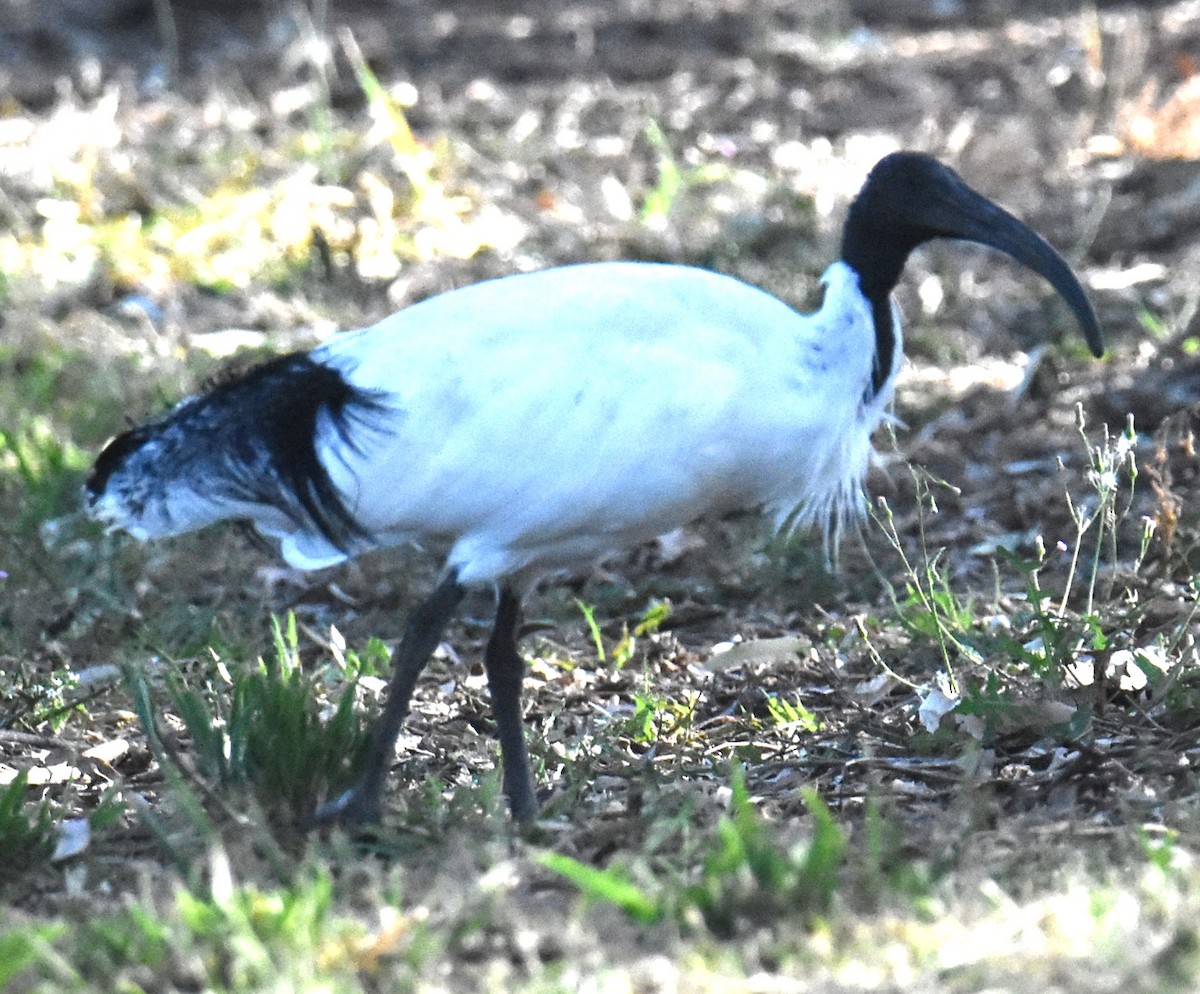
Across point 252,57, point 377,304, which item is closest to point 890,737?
point 377,304

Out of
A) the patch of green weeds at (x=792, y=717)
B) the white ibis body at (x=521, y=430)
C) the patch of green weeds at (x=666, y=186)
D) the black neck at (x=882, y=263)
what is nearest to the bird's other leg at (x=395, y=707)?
the white ibis body at (x=521, y=430)

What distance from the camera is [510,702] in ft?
14.1

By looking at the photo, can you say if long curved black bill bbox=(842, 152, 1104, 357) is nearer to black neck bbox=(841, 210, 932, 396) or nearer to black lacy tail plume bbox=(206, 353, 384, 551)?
black neck bbox=(841, 210, 932, 396)

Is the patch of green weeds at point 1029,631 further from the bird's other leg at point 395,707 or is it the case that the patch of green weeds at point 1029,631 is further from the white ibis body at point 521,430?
the bird's other leg at point 395,707

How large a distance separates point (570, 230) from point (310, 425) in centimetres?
451

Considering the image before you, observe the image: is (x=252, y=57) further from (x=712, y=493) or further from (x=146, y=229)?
(x=712, y=493)

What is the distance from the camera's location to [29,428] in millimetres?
6695

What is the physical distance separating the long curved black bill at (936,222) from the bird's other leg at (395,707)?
1.14 m

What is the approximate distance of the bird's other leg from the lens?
3.79 meters

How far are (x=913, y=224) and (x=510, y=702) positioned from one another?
51.0 inches

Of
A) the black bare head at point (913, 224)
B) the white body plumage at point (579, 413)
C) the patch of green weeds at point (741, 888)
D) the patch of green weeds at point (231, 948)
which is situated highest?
the black bare head at point (913, 224)

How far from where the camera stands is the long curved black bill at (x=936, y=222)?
430cm

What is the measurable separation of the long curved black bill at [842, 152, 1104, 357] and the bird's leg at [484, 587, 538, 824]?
105 centimetres

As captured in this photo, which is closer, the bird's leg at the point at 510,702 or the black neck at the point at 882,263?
the bird's leg at the point at 510,702
